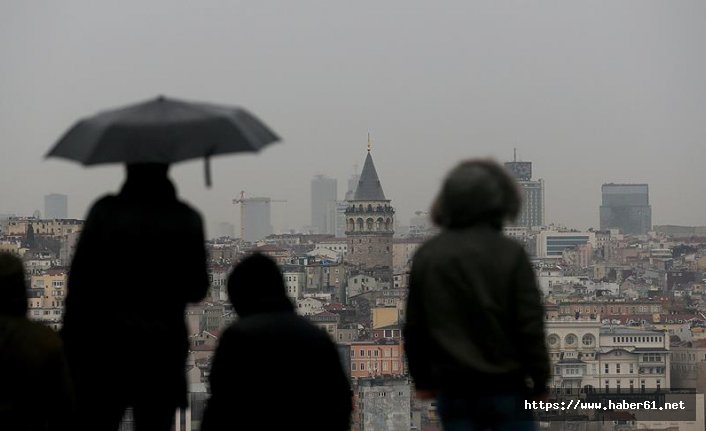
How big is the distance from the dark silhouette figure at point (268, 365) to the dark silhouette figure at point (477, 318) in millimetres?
264

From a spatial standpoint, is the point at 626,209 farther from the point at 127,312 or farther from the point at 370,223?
→ the point at 127,312

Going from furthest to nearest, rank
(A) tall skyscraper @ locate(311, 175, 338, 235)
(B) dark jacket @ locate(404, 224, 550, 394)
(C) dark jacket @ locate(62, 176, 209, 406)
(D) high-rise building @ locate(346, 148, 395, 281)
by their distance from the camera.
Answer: (A) tall skyscraper @ locate(311, 175, 338, 235) < (D) high-rise building @ locate(346, 148, 395, 281) < (C) dark jacket @ locate(62, 176, 209, 406) < (B) dark jacket @ locate(404, 224, 550, 394)

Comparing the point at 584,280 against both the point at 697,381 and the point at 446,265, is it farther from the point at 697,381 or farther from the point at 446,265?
the point at 446,265

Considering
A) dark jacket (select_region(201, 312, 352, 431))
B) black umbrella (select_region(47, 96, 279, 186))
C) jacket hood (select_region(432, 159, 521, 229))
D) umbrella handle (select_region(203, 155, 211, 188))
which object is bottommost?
dark jacket (select_region(201, 312, 352, 431))

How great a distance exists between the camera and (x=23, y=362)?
10.6 ft

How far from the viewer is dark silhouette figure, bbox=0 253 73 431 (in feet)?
10.6

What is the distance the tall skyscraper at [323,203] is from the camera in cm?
A: 13212

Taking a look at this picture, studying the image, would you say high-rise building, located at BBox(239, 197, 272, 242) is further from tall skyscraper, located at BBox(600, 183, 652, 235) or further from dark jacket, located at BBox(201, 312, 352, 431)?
dark jacket, located at BBox(201, 312, 352, 431)

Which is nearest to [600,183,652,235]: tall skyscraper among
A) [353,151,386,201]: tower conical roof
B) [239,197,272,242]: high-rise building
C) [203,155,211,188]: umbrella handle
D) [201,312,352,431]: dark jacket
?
[353,151,386,201]: tower conical roof

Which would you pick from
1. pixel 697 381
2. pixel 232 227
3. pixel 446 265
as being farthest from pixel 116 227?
pixel 232 227

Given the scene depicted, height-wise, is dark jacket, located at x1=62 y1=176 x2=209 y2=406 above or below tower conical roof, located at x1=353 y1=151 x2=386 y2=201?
below

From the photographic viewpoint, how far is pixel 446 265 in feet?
9.89

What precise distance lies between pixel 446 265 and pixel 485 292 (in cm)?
8

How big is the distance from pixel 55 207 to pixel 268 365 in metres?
99.2
